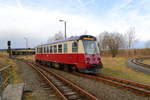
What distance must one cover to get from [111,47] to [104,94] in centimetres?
4925

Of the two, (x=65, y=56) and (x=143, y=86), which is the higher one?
(x=65, y=56)

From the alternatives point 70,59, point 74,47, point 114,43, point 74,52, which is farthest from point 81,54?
point 114,43

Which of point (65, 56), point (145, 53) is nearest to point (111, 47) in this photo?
point (145, 53)

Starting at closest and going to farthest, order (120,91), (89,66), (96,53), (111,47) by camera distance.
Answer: (120,91) < (89,66) < (96,53) < (111,47)

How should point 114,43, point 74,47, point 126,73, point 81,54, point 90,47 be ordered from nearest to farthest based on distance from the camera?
point 81,54 → point 90,47 → point 74,47 → point 126,73 → point 114,43

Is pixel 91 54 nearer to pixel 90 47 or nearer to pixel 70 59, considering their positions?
pixel 90 47

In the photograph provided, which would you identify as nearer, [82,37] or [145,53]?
[82,37]

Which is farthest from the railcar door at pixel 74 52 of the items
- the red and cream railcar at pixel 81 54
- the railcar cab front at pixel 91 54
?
the railcar cab front at pixel 91 54

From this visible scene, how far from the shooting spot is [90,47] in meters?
13.1

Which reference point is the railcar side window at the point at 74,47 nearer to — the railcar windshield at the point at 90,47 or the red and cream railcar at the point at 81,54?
the red and cream railcar at the point at 81,54

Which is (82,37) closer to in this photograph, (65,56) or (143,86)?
(65,56)

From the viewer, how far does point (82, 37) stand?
12852 millimetres

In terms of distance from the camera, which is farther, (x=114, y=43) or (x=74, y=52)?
(x=114, y=43)

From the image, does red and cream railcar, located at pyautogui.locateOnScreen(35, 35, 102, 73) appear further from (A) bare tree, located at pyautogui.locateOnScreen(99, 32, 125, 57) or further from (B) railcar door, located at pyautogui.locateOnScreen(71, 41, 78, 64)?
(A) bare tree, located at pyautogui.locateOnScreen(99, 32, 125, 57)
